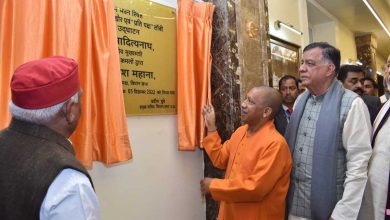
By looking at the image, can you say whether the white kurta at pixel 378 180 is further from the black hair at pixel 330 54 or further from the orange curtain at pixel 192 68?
the orange curtain at pixel 192 68

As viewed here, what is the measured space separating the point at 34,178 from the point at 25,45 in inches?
35.5

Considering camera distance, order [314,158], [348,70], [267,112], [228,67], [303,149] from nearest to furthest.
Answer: [314,158] → [303,149] → [267,112] → [228,67] → [348,70]

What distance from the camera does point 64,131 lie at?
1.12m

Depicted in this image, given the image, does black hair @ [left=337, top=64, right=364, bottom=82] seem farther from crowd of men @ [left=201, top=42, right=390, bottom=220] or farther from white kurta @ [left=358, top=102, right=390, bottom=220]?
white kurta @ [left=358, top=102, right=390, bottom=220]

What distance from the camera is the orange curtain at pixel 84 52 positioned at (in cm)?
159

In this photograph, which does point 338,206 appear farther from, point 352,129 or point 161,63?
point 161,63

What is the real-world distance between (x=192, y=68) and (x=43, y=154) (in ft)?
5.84

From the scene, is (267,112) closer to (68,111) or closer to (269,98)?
(269,98)

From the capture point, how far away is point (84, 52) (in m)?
1.87

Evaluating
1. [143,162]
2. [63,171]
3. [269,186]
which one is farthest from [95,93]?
[269,186]

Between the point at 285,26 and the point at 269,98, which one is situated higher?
the point at 285,26

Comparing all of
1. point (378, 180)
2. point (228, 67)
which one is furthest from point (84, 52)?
point (378, 180)

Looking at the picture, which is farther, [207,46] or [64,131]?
[207,46]

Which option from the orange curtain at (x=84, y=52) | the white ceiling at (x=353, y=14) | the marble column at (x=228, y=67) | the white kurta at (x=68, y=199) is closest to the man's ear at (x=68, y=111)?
the white kurta at (x=68, y=199)
